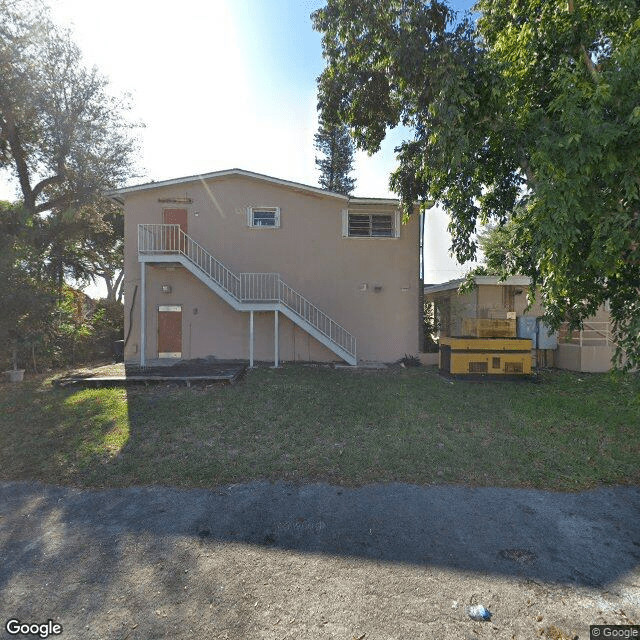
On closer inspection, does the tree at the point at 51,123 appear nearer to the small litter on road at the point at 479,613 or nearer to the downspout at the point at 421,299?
the downspout at the point at 421,299

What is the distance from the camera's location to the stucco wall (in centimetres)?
1212

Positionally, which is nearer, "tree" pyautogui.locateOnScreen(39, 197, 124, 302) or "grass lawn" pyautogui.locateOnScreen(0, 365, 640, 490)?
"grass lawn" pyautogui.locateOnScreen(0, 365, 640, 490)

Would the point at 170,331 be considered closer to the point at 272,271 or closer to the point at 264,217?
the point at 272,271

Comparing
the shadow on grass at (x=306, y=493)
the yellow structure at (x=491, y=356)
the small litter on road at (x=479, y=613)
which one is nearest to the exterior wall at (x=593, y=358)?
the yellow structure at (x=491, y=356)

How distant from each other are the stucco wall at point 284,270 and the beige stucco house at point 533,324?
1692 mm

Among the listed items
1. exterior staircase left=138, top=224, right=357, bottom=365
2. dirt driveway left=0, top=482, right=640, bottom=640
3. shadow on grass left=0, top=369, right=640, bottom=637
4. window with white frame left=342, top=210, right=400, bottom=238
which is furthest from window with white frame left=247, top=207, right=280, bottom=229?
dirt driveway left=0, top=482, right=640, bottom=640

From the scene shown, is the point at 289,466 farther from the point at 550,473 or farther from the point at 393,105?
the point at 393,105

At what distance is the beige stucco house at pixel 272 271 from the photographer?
12.1m

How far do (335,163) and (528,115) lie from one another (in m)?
21.7

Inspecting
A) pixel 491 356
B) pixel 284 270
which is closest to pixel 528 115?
pixel 491 356

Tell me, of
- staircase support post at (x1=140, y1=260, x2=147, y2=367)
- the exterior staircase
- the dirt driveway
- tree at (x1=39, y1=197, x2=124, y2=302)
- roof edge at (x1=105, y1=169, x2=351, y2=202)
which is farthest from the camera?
tree at (x1=39, y1=197, x2=124, y2=302)

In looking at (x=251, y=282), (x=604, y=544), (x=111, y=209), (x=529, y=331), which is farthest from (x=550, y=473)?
(x=111, y=209)

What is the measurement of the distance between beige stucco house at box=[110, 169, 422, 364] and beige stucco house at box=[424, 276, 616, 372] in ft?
5.35

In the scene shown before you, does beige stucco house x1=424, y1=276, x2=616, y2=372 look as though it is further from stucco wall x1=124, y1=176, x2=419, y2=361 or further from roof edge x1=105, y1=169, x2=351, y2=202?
roof edge x1=105, y1=169, x2=351, y2=202
